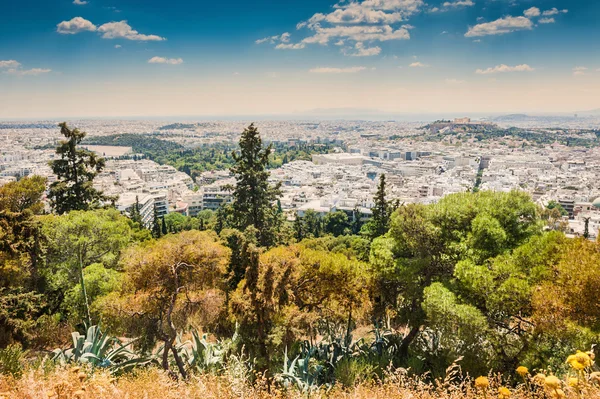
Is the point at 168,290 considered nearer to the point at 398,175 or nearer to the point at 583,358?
the point at 583,358

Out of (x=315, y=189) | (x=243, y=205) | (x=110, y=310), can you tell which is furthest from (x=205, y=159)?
(x=110, y=310)

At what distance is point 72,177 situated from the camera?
1445 cm

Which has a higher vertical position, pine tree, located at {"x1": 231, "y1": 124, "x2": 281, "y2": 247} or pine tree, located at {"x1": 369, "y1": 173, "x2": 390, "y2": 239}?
pine tree, located at {"x1": 231, "y1": 124, "x2": 281, "y2": 247}

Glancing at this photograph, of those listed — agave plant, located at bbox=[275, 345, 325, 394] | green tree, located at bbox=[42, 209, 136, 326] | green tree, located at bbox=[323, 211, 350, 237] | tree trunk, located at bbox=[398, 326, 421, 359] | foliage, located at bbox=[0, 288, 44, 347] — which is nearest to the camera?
agave plant, located at bbox=[275, 345, 325, 394]

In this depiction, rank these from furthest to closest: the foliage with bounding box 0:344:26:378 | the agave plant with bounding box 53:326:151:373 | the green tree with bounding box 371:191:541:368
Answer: the green tree with bounding box 371:191:541:368
the agave plant with bounding box 53:326:151:373
the foliage with bounding box 0:344:26:378

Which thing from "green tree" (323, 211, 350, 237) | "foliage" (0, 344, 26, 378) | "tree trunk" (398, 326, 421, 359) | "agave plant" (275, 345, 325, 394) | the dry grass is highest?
the dry grass

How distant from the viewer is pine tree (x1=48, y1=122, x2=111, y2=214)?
46.1ft

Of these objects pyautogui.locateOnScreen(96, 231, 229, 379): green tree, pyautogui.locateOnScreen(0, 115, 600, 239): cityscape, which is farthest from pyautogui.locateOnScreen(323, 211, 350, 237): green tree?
pyautogui.locateOnScreen(96, 231, 229, 379): green tree

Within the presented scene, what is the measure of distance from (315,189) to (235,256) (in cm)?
5912

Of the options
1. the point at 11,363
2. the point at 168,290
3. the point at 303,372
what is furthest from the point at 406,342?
the point at 11,363

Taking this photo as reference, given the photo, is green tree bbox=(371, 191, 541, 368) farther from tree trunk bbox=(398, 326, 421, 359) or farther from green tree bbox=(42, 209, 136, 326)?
green tree bbox=(42, 209, 136, 326)

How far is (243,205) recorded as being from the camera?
14219 mm

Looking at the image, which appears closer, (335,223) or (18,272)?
(18,272)

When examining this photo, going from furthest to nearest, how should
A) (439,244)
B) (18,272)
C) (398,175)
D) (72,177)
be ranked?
(398,175) → (72,177) → (18,272) → (439,244)
